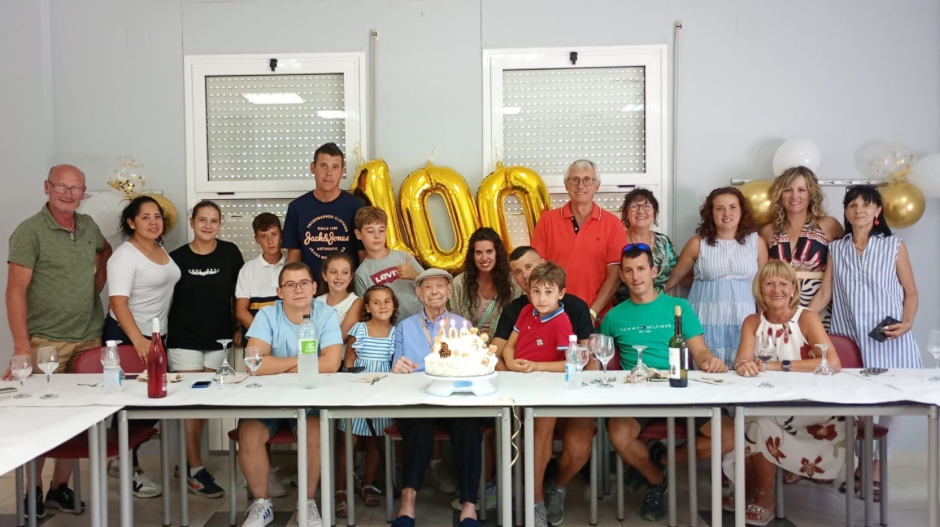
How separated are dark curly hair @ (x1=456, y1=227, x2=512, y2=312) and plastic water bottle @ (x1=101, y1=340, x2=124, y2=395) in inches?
72.1

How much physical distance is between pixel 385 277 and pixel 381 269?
0.21 ft

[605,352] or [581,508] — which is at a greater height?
[605,352]

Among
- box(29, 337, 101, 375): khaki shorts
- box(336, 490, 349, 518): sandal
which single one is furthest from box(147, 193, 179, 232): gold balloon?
box(336, 490, 349, 518): sandal

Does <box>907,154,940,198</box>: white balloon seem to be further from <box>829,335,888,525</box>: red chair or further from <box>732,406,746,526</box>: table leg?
<box>732,406,746,526</box>: table leg

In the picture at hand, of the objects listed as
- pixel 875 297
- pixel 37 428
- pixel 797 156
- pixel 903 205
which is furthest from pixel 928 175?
pixel 37 428

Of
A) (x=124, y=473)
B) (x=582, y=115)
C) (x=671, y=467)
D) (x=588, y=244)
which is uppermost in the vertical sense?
(x=582, y=115)

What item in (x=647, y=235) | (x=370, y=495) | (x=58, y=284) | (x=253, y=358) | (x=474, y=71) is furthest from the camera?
(x=474, y=71)

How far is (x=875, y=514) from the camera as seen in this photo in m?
3.66

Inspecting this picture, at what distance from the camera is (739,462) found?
2936 millimetres

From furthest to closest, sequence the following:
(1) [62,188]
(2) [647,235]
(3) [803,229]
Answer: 1. (2) [647,235]
2. (3) [803,229]
3. (1) [62,188]

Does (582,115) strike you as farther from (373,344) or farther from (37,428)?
(37,428)

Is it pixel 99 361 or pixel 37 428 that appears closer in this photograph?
pixel 37 428

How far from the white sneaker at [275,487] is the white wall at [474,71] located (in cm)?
185

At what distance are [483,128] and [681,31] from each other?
1470 millimetres
